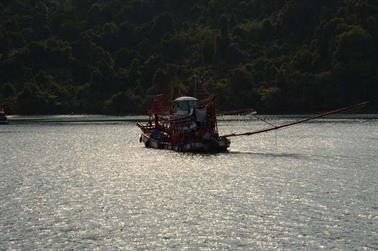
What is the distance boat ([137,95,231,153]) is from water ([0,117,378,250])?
222 centimetres

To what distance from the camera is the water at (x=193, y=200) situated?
56562 mm

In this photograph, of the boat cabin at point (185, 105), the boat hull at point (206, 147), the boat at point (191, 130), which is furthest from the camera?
the boat cabin at point (185, 105)

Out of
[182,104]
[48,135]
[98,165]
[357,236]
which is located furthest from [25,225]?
[48,135]

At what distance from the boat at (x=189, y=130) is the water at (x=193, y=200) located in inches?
87.5

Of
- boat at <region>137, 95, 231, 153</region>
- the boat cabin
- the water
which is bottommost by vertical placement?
the water

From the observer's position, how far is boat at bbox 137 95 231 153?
120000 millimetres

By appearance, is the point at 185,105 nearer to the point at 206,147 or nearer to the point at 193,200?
the point at 206,147

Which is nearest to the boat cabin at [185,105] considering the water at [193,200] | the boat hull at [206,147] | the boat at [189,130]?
the boat at [189,130]

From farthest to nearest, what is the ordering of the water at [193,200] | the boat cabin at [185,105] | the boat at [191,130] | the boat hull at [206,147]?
1. the boat cabin at [185,105]
2. the boat hull at [206,147]
3. the boat at [191,130]
4. the water at [193,200]

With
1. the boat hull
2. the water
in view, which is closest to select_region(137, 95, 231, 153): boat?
the boat hull

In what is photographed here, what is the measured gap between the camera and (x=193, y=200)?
2936 inches

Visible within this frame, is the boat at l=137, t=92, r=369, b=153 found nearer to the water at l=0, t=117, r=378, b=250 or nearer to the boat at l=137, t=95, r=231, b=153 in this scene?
the boat at l=137, t=95, r=231, b=153

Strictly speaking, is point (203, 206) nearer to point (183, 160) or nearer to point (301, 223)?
point (301, 223)

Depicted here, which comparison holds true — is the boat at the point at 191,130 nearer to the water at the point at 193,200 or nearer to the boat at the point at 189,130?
the boat at the point at 189,130
